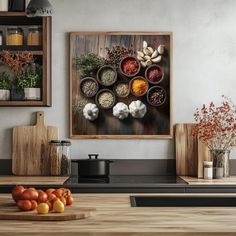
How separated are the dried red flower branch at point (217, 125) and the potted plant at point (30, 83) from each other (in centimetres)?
139

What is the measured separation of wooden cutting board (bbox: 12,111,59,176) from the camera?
528 centimetres

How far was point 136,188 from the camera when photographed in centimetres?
453

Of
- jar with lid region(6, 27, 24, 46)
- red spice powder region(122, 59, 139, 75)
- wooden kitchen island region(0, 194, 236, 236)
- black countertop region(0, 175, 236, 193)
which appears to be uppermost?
jar with lid region(6, 27, 24, 46)

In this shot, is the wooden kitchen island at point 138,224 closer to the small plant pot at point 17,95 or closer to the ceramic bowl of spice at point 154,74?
the small plant pot at point 17,95

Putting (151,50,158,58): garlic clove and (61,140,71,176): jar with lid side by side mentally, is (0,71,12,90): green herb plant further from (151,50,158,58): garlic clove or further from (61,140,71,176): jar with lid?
(151,50,158,58): garlic clove

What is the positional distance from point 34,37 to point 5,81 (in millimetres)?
454

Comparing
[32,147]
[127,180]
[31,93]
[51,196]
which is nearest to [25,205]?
[51,196]

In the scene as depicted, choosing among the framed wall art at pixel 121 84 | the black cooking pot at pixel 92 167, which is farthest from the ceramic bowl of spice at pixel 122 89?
the black cooking pot at pixel 92 167

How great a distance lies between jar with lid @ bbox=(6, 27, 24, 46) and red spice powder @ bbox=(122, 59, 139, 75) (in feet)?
3.04

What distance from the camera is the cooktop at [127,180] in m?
4.68

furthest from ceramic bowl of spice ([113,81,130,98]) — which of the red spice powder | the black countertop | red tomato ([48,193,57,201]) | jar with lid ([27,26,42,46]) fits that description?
red tomato ([48,193,57,201])

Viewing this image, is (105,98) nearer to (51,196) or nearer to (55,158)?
(55,158)

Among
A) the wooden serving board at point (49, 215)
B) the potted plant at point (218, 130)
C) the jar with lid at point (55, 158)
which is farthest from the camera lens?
the jar with lid at point (55, 158)

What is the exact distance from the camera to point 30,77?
511 cm
